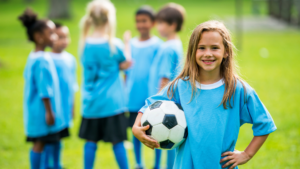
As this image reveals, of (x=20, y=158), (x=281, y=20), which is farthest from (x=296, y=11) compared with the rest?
(x=20, y=158)

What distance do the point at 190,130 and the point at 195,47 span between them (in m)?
0.58

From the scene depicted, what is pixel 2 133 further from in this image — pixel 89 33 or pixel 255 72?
pixel 255 72

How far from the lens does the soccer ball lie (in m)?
2.12

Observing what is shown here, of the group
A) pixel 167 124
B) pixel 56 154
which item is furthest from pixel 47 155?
pixel 167 124

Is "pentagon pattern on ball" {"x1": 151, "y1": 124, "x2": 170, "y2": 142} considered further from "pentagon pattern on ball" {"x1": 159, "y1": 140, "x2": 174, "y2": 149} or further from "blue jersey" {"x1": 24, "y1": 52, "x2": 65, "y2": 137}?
"blue jersey" {"x1": 24, "y1": 52, "x2": 65, "y2": 137}

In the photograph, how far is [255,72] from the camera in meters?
8.97

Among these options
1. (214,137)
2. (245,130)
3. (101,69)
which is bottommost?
(245,130)

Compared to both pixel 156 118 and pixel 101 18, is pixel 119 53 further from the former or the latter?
pixel 156 118

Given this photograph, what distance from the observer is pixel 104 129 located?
3.52m

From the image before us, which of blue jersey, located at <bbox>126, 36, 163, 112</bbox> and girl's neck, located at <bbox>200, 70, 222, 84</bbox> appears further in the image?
blue jersey, located at <bbox>126, 36, 163, 112</bbox>

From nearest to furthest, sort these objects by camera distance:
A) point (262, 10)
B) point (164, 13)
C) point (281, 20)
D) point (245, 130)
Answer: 1. point (164, 13)
2. point (245, 130)
3. point (281, 20)
4. point (262, 10)

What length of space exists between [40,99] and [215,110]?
7.15ft

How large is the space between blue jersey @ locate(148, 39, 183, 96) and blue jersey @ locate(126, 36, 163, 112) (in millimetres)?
231

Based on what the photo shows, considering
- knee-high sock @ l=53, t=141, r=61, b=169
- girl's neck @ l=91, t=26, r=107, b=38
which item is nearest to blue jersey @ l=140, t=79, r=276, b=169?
girl's neck @ l=91, t=26, r=107, b=38
